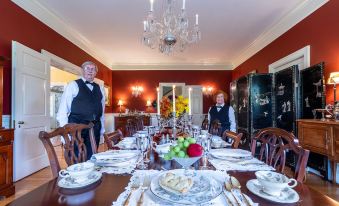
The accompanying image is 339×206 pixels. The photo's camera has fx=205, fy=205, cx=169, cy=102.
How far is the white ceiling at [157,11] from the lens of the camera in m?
3.55

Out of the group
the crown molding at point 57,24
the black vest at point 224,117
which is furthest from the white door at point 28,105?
the black vest at point 224,117

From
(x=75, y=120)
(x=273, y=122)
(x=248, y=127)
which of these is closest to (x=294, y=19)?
(x=273, y=122)

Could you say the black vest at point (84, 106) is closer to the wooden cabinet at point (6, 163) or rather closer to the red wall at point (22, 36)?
Result: the wooden cabinet at point (6, 163)

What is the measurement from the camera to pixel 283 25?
13.8 feet

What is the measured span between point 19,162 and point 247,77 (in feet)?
15.3

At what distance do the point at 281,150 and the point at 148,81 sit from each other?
6769 mm

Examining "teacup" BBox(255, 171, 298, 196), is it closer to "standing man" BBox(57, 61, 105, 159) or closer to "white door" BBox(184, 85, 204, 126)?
"standing man" BBox(57, 61, 105, 159)

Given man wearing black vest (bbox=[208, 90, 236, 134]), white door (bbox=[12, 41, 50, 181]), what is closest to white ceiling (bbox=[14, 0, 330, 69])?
white door (bbox=[12, 41, 50, 181])

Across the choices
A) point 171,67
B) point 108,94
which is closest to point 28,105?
point 108,94

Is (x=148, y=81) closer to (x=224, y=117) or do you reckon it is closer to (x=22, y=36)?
(x=224, y=117)

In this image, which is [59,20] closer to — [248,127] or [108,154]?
[108,154]

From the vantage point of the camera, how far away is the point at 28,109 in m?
3.20

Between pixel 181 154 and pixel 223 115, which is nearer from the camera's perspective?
pixel 181 154

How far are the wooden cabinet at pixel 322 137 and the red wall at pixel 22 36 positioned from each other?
4281mm
